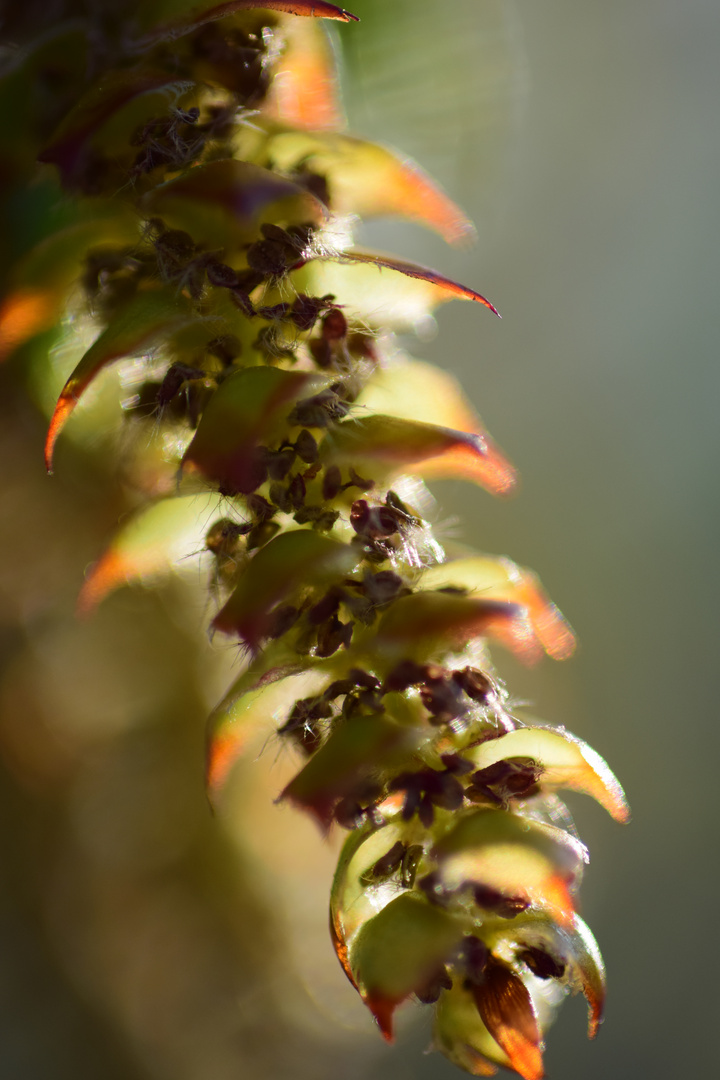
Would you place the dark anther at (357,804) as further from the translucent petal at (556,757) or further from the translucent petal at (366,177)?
the translucent petal at (366,177)

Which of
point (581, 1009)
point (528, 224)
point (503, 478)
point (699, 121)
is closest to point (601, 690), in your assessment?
point (581, 1009)

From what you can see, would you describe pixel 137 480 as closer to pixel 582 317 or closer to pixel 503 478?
pixel 503 478

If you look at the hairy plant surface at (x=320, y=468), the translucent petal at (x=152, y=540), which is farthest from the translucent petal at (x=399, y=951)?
the translucent petal at (x=152, y=540)

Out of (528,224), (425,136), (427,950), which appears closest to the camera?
(427,950)

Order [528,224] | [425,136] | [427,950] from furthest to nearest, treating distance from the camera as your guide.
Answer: [528,224], [425,136], [427,950]

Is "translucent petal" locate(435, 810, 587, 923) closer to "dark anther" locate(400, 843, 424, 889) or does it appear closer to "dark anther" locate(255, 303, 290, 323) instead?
"dark anther" locate(400, 843, 424, 889)

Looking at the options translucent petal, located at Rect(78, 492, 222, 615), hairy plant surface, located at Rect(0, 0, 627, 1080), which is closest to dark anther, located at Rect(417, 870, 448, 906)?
hairy plant surface, located at Rect(0, 0, 627, 1080)

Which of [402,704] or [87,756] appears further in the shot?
[87,756]
